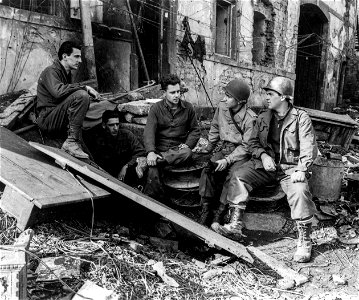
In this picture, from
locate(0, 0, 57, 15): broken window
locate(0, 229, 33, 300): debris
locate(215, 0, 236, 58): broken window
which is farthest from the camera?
locate(215, 0, 236, 58): broken window

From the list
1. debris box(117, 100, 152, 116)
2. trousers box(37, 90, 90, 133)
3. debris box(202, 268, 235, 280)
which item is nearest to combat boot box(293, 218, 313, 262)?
debris box(202, 268, 235, 280)

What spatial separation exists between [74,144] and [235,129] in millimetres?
2082

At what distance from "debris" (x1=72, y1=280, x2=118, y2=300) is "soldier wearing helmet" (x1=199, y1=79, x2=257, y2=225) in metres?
1.98

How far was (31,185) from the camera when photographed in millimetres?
3695

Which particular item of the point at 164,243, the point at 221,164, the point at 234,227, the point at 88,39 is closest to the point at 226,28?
the point at 88,39

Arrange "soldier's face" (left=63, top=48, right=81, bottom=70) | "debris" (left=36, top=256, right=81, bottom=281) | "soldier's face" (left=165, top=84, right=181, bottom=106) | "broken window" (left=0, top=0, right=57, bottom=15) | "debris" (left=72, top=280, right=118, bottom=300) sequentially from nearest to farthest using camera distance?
"debris" (left=72, top=280, right=118, bottom=300) < "debris" (left=36, top=256, right=81, bottom=281) < "soldier's face" (left=63, top=48, right=81, bottom=70) < "soldier's face" (left=165, top=84, right=181, bottom=106) < "broken window" (left=0, top=0, right=57, bottom=15)

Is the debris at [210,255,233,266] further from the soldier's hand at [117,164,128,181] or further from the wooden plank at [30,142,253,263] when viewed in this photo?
the soldier's hand at [117,164,128,181]

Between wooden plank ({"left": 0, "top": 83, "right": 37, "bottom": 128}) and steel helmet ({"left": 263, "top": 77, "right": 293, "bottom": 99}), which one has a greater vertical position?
steel helmet ({"left": 263, "top": 77, "right": 293, "bottom": 99})

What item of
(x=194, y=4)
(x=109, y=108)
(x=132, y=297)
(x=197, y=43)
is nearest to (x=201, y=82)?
(x=197, y=43)

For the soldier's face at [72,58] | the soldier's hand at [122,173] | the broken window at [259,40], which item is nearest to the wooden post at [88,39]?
the soldier's face at [72,58]

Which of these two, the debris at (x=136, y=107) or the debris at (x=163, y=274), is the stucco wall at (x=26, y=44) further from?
the debris at (x=163, y=274)

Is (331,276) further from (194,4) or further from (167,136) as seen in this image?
(194,4)

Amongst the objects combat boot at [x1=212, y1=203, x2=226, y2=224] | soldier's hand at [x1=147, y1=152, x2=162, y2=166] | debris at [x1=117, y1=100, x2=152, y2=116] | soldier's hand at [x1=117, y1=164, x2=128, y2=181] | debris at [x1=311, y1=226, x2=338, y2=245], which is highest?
debris at [x1=117, y1=100, x2=152, y2=116]

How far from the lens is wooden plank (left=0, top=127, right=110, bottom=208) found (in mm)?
3576
